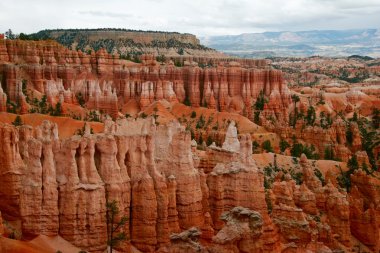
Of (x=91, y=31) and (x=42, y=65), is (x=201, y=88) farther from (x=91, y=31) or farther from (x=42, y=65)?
(x=91, y=31)

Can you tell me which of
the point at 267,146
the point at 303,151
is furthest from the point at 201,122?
the point at 303,151

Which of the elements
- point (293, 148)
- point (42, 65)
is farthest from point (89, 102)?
point (293, 148)

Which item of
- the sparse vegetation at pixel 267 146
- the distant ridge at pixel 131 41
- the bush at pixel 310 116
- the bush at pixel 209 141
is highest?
the distant ridge at pixel 131 41

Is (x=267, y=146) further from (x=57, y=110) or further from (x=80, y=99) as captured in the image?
(x=80, y=99)

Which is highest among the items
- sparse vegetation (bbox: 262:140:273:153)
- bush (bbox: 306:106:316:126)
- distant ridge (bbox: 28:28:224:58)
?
distant ridge (bbox: 28:28:224:58)

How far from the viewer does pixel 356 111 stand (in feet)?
301

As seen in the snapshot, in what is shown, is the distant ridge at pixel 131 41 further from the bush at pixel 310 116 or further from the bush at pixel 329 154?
the bush at pixel 329 154

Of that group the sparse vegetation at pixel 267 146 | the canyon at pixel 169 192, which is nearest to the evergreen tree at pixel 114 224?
the canyon at pixel 169 192

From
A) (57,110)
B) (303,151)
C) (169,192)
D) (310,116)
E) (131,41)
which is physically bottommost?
(303,151)

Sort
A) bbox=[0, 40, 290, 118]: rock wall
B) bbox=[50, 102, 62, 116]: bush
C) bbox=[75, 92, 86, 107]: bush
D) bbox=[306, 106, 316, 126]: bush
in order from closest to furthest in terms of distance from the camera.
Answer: bbox=[50, 102, 62, 116]: bush → bbox=[0, 40, 290, 118]: rock wall → bbox=[75, 92, 86, 107]: bush → bbox=[306, 106, 316, 126]: bush

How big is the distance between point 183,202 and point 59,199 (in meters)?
6.38

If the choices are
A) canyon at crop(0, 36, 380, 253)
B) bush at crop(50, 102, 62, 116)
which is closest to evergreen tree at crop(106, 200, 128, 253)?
canyon at crop(0, 36, 380, 253)

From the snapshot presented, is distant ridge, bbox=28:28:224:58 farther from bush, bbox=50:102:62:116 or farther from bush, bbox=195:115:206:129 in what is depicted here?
bush, bbox=50:102:62:116

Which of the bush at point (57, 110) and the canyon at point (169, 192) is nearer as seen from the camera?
the canyon at point (169, 192)
